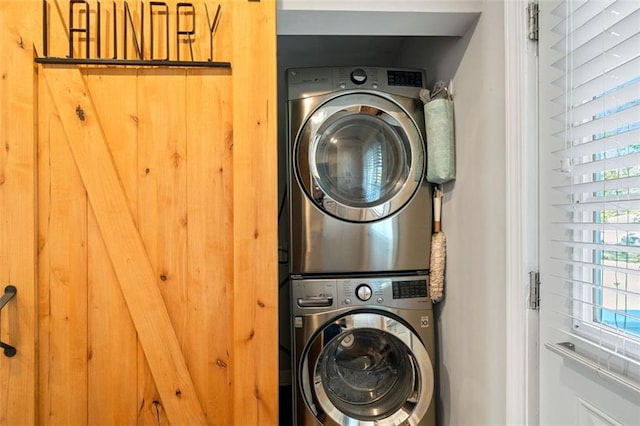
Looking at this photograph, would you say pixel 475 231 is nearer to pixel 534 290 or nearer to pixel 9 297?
pixel 534 290

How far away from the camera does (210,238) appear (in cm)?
142

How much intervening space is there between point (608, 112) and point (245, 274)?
114cm

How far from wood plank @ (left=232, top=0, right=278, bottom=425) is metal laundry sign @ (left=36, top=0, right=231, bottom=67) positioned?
4.4 inches

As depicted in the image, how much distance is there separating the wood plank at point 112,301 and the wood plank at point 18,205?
7.1 inches

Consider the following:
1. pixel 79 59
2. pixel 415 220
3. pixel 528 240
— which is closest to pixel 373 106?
pixel 415 220

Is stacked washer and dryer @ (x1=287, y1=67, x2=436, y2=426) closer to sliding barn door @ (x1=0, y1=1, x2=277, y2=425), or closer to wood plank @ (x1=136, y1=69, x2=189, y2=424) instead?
sliding barn door @ (x1=0, y1=1, x2=277, y2=425)

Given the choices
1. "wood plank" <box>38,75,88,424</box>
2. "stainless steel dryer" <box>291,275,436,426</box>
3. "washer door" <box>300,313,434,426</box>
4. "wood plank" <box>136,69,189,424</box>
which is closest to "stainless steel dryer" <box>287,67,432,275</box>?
"stainless steel dryer" <box>291,275,436,426</box>

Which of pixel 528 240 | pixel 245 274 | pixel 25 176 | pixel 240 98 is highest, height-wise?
pixel 240 98

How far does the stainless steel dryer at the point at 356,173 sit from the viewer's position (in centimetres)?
173

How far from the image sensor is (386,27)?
5.23 ft

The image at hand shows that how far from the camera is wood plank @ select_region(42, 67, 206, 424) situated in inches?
52.9

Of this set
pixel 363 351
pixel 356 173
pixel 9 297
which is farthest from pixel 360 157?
pixel 9 297

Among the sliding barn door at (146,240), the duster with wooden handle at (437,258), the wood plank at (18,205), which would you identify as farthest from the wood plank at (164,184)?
the duster with wooden handle at (437,258)

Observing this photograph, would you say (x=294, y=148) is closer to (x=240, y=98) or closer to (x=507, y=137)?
(x=240, y=98)
